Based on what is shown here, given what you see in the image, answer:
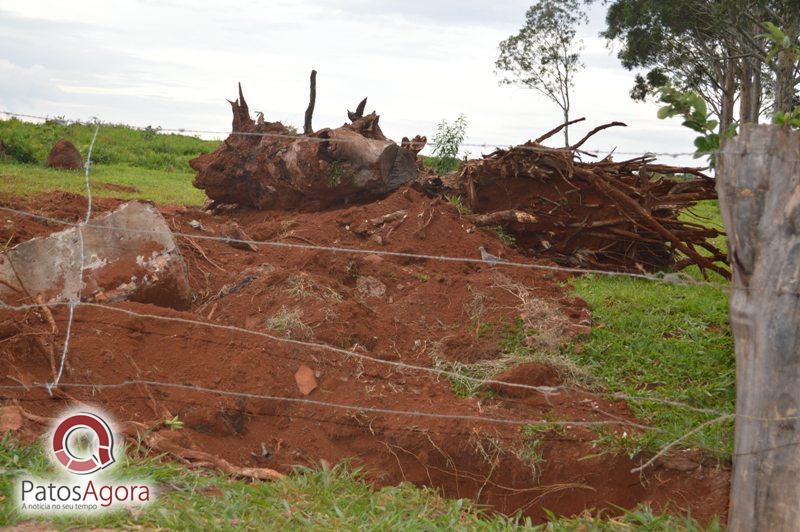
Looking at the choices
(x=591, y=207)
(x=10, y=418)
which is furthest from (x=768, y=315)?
(x=591, y=207)

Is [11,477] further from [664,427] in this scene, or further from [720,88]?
[720,88]

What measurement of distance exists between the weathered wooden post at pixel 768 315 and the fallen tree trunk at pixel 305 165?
4.77m

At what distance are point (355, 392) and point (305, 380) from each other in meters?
0.28

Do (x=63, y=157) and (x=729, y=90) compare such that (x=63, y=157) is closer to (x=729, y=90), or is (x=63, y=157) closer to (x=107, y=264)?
(x=107, y=264)

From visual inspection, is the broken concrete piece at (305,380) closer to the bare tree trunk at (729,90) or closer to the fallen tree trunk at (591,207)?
the fallen tree trunk at (591,207)

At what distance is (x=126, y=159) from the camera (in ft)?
54.3

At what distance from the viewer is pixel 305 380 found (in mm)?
4520

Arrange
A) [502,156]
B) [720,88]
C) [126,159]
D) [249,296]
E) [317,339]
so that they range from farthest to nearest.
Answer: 1. [720,88]
2. [126,159]
3. [502,156]
4. [249,296]
5. [317,339]

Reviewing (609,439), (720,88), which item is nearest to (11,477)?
(609,439)

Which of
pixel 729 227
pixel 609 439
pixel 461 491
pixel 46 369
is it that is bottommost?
pixel 461 491

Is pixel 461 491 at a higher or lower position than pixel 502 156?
lower

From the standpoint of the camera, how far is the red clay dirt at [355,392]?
4023mm

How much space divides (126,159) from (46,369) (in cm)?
1322

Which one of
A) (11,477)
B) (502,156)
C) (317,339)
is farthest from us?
(502,156)
